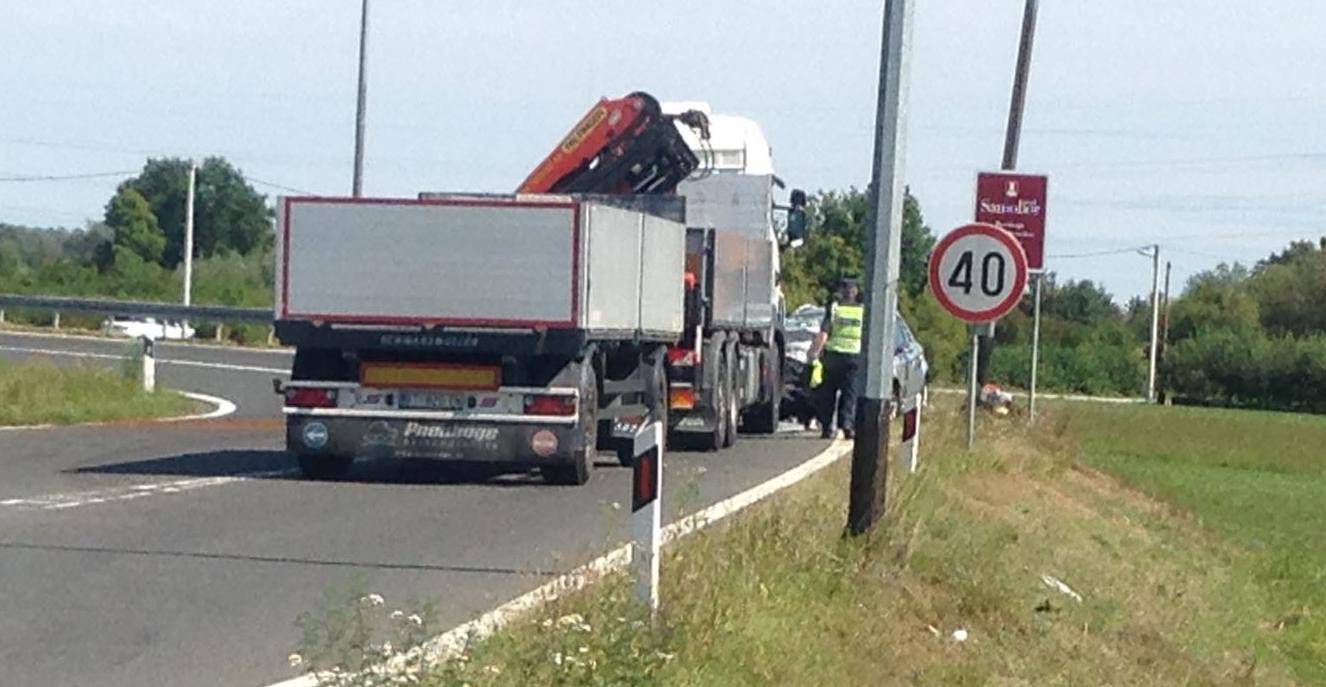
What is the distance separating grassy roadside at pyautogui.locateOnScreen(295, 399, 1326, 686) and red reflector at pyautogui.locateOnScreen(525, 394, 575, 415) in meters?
2.26

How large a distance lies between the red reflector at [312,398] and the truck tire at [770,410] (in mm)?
9794

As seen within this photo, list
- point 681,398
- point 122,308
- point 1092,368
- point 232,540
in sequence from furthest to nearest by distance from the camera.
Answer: point 1092,368 < point 122,308 < point 681,398 < point 232,540

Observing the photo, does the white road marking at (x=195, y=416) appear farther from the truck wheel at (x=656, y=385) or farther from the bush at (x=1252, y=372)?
the bush at (x=1252, y=372)

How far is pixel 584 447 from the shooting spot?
741 inches

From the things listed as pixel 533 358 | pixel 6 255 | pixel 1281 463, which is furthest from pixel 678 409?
pixel 6 255

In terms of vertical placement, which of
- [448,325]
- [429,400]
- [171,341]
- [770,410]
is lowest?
[171,341]

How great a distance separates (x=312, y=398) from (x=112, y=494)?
244 centimetres

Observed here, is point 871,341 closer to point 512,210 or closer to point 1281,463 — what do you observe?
point 512,210

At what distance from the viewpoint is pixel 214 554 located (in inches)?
524

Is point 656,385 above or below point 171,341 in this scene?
above

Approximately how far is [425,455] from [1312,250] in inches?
5037

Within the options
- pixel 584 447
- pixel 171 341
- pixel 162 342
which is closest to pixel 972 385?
pixel 584 447

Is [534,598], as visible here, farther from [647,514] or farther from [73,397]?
[73,397]

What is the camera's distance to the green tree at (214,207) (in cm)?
11606
